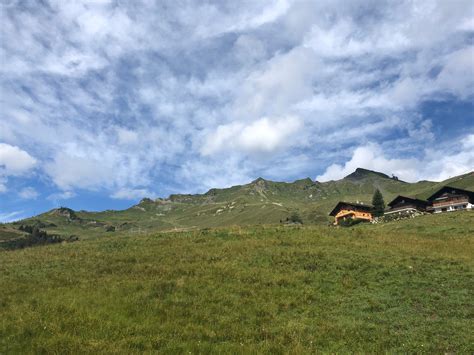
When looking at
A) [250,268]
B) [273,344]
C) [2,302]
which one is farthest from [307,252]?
[2,302]

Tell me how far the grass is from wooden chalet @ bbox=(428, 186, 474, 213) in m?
85.1

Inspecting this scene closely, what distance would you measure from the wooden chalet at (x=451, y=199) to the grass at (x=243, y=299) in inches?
3349

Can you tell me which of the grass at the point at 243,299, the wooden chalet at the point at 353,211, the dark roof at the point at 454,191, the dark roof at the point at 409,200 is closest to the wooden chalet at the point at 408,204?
the dark roof at the point at 409,200

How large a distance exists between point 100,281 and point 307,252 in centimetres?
1476

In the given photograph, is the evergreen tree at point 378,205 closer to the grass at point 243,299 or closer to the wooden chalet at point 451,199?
the wooden chalet at point 451,199

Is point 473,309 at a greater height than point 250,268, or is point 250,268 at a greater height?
point 250,268

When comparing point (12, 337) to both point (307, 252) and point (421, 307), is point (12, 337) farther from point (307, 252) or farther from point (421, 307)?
point (307, 252)

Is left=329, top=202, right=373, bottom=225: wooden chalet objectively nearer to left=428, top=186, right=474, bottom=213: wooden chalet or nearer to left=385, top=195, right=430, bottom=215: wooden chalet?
left=385, top=195, right=430, bottom=215: wooden chalet

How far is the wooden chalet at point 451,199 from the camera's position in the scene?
10375 centimetres

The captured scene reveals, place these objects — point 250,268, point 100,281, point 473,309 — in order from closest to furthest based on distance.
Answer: point 473,309 → point 100,281 → point 250,268

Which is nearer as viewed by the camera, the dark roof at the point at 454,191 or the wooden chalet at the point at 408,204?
the dark roof at the point at 454,191

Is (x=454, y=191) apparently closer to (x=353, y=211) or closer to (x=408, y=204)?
(x=408, y=204)

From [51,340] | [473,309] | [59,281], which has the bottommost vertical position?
[473,309]

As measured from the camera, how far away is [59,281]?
68.0ft
